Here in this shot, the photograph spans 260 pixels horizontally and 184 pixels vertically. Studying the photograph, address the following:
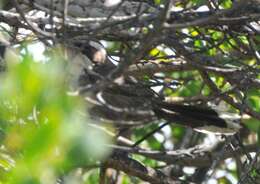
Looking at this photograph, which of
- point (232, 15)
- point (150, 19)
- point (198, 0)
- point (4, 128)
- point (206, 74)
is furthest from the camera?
point (206, 74)

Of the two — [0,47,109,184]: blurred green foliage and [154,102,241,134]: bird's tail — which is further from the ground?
[0,47,109,184]: blurred green foliage

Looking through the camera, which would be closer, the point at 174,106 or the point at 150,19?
the point at 150,19

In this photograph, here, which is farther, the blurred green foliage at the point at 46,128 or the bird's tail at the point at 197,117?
the bird's tail at the point at 197,117

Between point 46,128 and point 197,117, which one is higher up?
point 46,128

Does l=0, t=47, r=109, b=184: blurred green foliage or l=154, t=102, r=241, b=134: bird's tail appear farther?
l=154, t=102, r=241, b=134: bird's tail

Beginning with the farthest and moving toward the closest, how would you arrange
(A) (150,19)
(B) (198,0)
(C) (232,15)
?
(B) (198,0)
(C) (232,15)
(A) (150,19)

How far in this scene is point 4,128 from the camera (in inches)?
65.3

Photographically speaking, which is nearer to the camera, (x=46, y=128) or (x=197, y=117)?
(x=46, y=128)

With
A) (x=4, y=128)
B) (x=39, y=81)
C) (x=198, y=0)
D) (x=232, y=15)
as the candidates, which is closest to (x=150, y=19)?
(x=232, y=15)

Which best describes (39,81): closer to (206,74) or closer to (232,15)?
(232,15)

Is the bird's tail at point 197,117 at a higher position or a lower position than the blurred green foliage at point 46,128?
lower

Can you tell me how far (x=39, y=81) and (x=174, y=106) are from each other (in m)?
1.85

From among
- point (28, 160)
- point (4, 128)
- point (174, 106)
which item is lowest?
point (174, 106)

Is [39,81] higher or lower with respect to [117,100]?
higher
